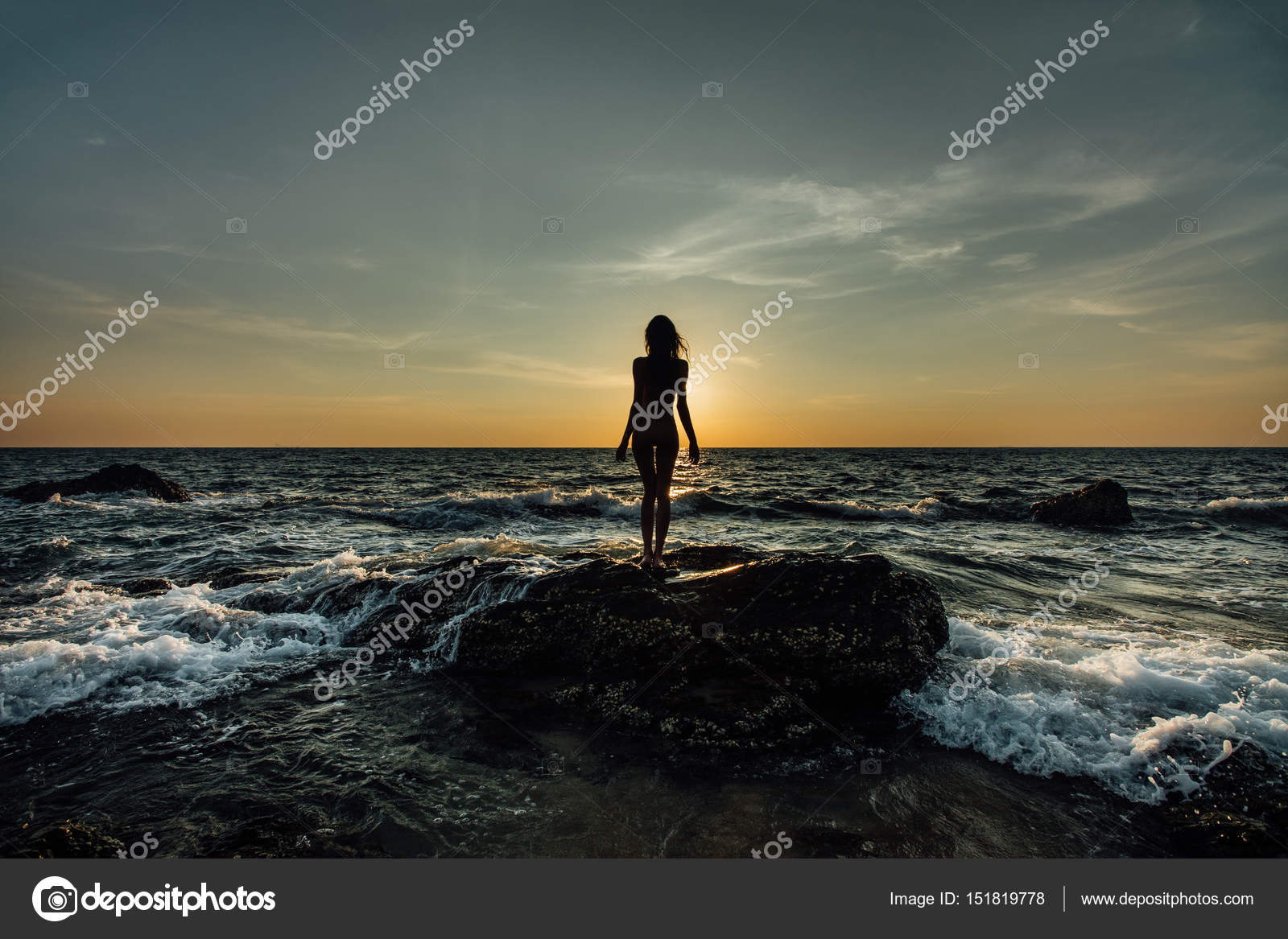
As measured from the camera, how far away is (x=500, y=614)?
612 cm

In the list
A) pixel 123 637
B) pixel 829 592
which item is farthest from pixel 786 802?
pixel 123 637

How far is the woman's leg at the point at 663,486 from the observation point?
684 centimetres

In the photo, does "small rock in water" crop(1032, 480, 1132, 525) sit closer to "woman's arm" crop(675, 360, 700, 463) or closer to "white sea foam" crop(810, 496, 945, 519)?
"white sea foam" crop(810, 496, 945, 519)

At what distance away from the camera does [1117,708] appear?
4.65 meters

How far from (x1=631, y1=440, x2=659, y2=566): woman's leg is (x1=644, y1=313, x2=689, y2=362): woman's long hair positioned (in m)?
1.06

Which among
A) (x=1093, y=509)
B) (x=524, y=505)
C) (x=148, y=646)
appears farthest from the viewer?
(x=524, y=505)

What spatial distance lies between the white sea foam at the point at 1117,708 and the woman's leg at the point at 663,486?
3.07 m

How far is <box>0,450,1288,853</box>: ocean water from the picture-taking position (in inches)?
172

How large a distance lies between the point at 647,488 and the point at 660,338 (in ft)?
5.88

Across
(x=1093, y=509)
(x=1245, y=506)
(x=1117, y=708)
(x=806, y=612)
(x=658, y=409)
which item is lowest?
(x=1117, y=708)

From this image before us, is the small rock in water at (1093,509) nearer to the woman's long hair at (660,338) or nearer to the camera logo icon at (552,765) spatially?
the woman's long hair at (660,338)

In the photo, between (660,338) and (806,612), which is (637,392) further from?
(806,612)
